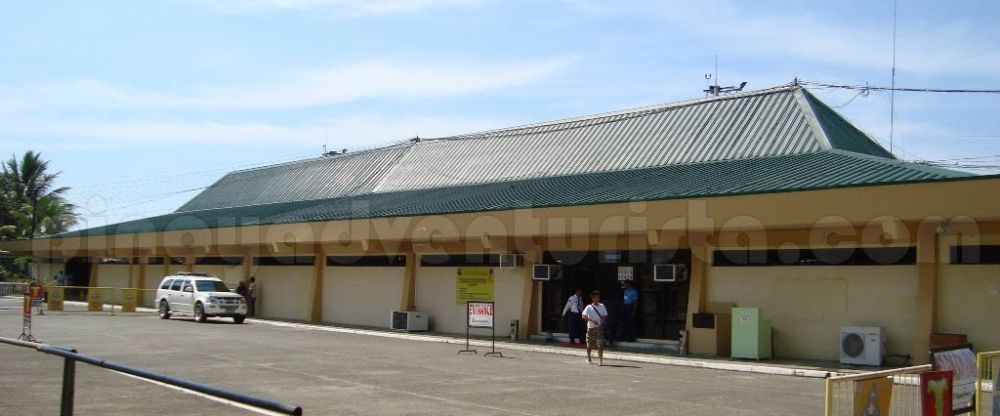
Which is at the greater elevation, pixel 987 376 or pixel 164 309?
pixel 987 376

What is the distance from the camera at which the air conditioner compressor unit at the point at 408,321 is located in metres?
31.7

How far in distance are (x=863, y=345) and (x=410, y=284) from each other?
16.3 meters

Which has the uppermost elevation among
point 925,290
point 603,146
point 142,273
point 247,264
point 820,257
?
point 603,146

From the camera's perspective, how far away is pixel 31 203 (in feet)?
251

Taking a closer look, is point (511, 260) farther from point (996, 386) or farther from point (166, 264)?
point (166, 264)

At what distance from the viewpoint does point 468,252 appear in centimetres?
3092

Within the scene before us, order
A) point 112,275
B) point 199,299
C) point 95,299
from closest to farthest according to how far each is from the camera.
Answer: point 199,299 → point 95,299 → point 112,275

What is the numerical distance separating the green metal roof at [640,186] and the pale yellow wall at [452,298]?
7.48ft

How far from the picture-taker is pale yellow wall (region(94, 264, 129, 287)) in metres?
53.5

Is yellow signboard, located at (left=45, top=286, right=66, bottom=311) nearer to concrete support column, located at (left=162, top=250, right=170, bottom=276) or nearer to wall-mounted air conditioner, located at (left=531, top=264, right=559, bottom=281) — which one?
concrete support column, located at (left=162, top=250, right=170, bottom=276)

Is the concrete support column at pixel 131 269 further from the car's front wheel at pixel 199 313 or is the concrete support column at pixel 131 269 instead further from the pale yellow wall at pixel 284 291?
the car's front wheel at pixel 199 313

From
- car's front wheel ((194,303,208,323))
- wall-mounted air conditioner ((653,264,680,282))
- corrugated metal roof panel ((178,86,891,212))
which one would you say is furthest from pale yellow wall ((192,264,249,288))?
wall-mounted air conditioner ((653,264,680,282))

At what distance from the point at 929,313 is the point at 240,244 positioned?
1081 inches

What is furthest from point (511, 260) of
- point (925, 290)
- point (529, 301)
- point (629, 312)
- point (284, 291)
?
point (284, 291)
